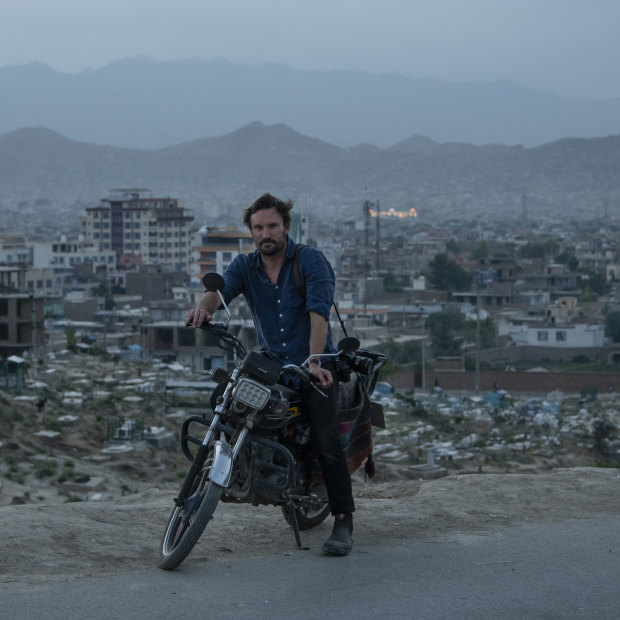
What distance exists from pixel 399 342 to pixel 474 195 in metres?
145

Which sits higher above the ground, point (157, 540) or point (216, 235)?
point (216, 235)

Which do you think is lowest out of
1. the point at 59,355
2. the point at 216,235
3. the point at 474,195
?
the point at 59,355

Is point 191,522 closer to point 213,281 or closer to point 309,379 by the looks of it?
point 309,379

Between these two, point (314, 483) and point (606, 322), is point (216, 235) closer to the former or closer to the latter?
point (606, 322)

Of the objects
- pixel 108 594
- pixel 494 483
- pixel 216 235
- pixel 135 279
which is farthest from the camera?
pixel 135 279

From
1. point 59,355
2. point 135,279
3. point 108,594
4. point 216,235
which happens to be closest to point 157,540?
point 108,594

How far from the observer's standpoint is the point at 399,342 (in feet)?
157

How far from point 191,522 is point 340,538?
0.66m

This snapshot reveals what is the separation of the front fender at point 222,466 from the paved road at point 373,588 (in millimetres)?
324

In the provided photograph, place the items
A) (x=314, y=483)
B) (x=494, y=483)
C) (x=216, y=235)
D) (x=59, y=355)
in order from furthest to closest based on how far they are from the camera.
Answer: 1. (x=216, y=235)
2. (x=59, y=355)
3. (x=494, y=483)
4. (x=314, y=483)

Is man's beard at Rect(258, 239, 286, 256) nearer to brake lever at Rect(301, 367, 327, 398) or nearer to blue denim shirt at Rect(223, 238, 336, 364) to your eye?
blue denim shirt at Rect(223, 238, 336, 364)

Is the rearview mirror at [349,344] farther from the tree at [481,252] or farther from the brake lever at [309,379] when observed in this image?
the tree at [481,252]

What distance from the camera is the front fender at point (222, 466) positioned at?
4117mm

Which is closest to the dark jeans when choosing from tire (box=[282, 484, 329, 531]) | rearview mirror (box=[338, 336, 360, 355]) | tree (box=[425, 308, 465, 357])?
tire (box=[282, 484, 329, 531])
